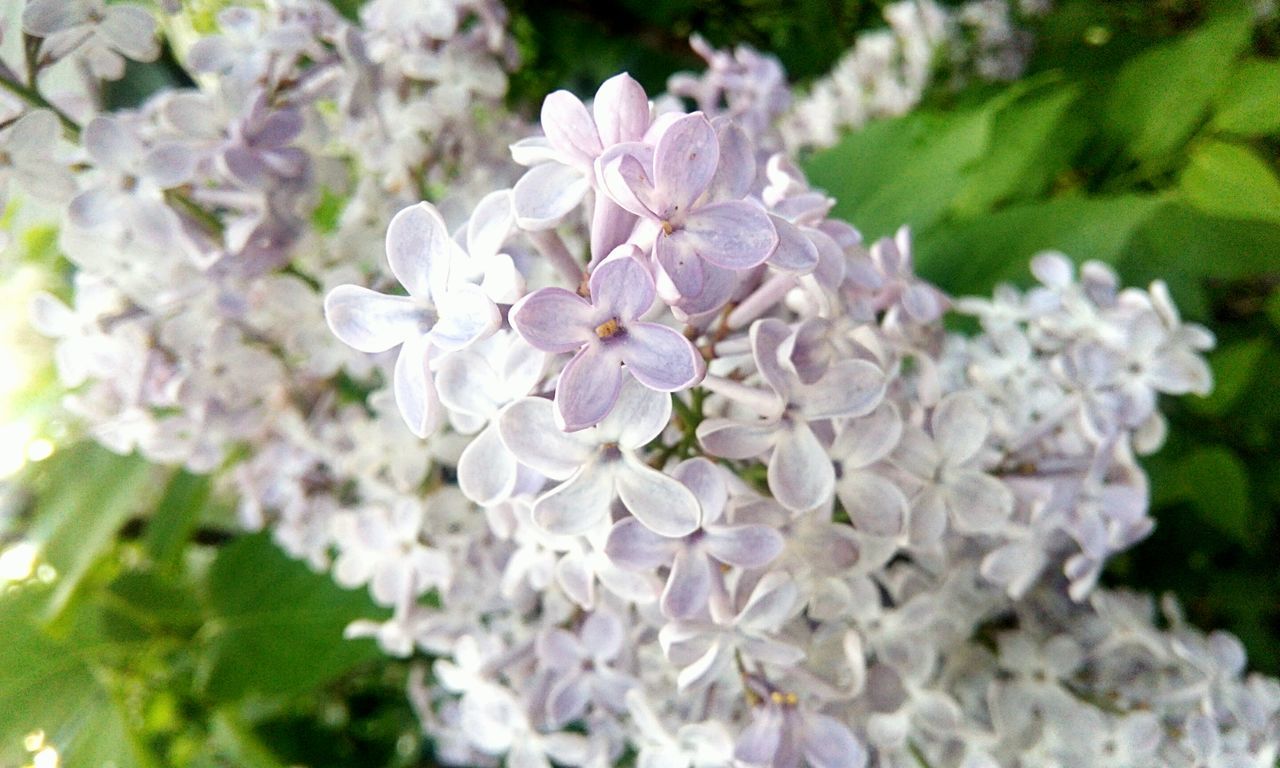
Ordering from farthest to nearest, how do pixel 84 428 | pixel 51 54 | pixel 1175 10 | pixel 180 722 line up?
pixel 1175 10 < pixel 180 722 < pixel 84 428 < pixel 51 54

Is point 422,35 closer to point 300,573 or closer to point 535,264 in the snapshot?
point 535,264

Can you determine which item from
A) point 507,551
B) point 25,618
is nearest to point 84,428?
point 25,618

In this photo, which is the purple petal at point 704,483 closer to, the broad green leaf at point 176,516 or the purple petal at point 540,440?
the purple petal at point 540,440

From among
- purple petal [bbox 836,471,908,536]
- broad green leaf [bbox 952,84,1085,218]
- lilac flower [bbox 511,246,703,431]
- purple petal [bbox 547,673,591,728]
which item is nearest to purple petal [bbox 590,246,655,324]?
lilac flower [bbox 511,246,703,431]

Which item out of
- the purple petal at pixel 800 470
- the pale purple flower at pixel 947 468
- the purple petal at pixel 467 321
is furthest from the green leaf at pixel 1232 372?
the purple petal at pixel 467 321

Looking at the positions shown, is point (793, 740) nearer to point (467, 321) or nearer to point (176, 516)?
point (467, 321)

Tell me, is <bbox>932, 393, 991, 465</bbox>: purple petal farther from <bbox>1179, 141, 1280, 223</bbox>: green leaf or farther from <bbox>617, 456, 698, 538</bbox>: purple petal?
<bbox>1179, 141, 1280, 223</bbox>: green leaf

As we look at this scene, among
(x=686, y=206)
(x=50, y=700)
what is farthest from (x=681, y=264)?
(x=50, y=700)
